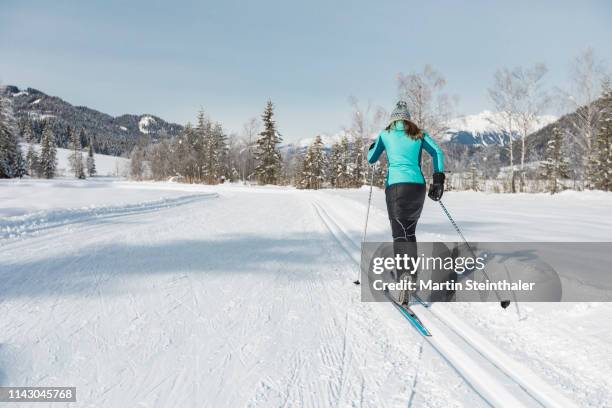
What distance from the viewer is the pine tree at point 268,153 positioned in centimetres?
5197

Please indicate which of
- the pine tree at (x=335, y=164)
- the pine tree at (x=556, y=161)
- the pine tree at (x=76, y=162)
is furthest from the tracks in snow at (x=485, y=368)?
the pine tree at (x=76, y=162)

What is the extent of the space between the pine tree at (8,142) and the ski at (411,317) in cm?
5641

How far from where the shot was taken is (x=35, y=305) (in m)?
3.22

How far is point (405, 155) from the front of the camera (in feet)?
11.1

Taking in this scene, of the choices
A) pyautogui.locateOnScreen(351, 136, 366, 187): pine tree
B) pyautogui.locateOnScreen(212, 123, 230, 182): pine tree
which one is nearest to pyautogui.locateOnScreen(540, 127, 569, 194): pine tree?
pyautogui.locateOnScreen(351, 136, 366, 187): pine tree

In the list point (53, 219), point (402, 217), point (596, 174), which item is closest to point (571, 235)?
point (402, 217)

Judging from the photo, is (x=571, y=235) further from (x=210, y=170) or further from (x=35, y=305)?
(x=210, y=170)

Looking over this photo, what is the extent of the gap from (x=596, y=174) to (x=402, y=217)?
117 feet

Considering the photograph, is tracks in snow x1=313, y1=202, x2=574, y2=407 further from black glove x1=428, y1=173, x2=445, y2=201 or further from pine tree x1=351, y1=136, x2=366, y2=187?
pine tree x1=351, y1=136, x2=366, y2=187

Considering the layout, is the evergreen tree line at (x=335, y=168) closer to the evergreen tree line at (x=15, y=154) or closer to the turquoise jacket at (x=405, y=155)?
the evergreen tree line at (x=15, y=154)

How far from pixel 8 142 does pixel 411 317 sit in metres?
62.3

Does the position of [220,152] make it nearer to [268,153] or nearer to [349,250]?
[268,153]

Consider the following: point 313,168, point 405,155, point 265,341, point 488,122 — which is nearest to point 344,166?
point 313,168

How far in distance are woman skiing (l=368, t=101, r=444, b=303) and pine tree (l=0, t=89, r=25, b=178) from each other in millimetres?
56287
